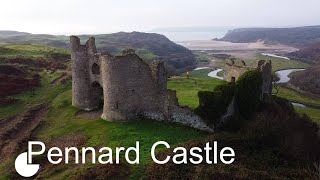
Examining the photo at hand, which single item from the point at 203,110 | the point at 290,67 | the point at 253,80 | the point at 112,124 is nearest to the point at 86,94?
the point at 112,124

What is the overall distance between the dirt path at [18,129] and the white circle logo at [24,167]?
1.83 metres

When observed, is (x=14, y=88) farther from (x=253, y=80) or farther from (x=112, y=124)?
(x=253, y=80)

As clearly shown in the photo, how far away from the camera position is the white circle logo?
31766mm

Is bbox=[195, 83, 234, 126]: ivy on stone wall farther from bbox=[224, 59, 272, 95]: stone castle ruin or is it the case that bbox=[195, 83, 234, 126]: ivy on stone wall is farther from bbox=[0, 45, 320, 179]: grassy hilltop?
bbox=[224, 59, 272, 95]: stone castle ruin

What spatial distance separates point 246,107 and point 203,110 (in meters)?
7.02

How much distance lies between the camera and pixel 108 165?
3012 cm

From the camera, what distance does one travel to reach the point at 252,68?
46.8 metres

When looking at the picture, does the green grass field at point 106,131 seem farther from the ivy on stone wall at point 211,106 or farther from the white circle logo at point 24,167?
the ivy on stone wall at point 211,106

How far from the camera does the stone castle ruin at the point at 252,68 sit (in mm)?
47188

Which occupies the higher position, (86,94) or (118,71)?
(118,71)

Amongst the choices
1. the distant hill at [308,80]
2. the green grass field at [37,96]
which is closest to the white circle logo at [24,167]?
the green grass field at [37,96]

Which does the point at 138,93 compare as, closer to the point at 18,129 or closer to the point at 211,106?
the point at 211,106

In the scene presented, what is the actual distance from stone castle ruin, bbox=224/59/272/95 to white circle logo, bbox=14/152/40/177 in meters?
23.8

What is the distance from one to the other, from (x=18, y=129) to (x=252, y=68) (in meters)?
26.5
